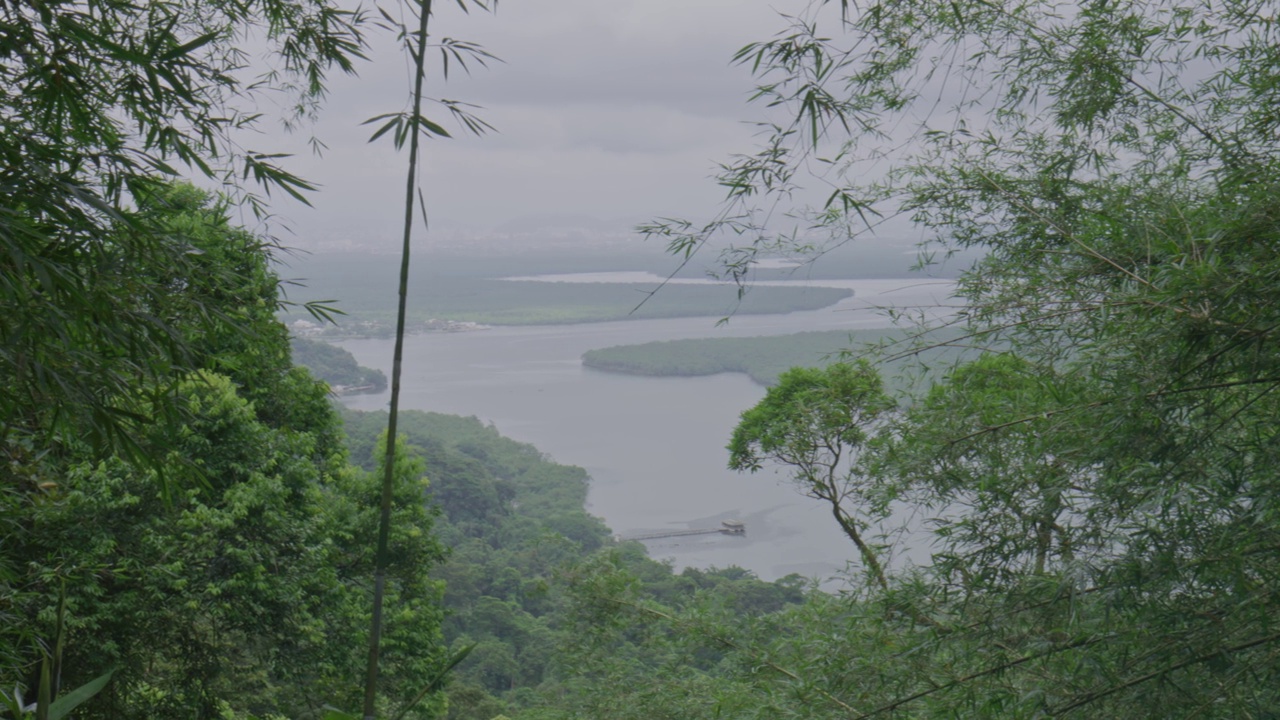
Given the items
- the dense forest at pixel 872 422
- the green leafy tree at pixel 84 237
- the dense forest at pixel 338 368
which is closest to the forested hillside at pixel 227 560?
the dense forest at pixel 872 422

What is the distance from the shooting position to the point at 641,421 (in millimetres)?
15336

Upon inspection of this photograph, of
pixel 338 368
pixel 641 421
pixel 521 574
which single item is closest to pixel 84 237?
pixel 521 574

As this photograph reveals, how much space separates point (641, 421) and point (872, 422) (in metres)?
11.6

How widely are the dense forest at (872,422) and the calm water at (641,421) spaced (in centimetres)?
84

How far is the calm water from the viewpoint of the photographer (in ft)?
32.2

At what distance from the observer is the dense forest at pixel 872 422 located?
1623 mm

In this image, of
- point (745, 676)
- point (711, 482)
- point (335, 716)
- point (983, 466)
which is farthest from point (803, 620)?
point (711, 482)

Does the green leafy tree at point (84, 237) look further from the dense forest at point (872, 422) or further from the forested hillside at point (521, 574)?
the forested hillside at point (521, 574)

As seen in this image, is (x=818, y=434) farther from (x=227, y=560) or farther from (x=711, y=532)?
(x=711, y=532)

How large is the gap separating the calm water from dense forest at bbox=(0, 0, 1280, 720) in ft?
2.76

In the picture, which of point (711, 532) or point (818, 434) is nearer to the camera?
point (818, 434)

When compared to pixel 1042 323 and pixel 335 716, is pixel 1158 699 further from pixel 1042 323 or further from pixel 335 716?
pixel 335 716

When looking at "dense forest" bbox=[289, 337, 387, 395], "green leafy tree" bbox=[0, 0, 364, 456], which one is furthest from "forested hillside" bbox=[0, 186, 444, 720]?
"dense forest" bbox=[289, 337, 387, 395]

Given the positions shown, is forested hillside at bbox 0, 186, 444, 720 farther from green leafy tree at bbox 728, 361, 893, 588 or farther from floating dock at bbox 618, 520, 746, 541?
floating dock at bbox 618, 520, 746, 541
